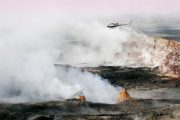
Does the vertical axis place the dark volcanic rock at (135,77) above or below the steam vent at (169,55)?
below

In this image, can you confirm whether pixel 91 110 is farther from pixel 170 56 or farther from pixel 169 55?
pixel 169 55

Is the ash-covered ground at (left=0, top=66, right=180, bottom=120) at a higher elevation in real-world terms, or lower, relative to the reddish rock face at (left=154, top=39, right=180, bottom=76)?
lower

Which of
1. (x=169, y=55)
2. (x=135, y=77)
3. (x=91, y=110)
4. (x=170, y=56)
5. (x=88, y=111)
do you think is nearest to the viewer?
(x=88, y=111)

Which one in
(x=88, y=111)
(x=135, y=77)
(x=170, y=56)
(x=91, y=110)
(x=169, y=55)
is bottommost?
(x=88, y=111)

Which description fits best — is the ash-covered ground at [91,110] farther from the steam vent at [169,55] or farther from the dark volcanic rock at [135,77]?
the steam vent at [169,55]

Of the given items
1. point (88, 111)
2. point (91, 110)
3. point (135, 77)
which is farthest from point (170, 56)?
point (88, 111)

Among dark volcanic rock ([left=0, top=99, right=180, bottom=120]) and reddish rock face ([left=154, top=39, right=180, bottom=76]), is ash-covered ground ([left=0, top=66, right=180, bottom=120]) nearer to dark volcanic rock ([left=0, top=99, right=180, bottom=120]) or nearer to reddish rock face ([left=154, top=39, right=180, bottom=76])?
dark volcanic rock ([left=0, top=99, right=180, bottom=120])

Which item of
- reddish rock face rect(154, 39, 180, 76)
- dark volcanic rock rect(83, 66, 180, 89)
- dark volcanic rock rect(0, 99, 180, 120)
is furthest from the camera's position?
reddish rock face rect(154, 39, 180, 76)

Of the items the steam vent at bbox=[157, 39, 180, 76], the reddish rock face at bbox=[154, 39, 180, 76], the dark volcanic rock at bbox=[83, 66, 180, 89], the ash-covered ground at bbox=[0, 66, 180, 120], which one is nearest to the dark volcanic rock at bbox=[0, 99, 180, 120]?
the ash-covered ground at bbox=[0, 66, 180, 120]

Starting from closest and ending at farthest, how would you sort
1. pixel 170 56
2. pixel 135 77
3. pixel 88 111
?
pixel 88 111 → pixel 135 77 → pixel 170 56

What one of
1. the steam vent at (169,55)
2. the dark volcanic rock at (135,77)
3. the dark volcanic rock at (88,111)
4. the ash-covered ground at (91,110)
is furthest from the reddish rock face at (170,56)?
the dark volcanic rock at (88,111)

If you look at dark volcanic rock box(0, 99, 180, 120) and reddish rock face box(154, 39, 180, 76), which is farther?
reddish rock face box(154, 39, 180, 76)

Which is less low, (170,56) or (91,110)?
(170,56)

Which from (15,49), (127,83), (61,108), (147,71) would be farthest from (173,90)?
(15,49)
